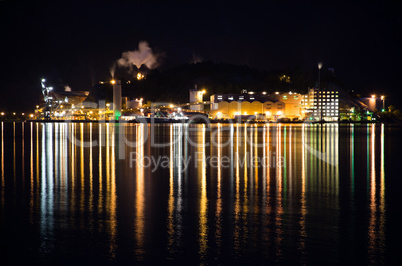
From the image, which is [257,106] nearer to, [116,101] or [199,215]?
[116,101]

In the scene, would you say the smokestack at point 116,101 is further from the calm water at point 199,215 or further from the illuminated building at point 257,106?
the calm water at point 199,215

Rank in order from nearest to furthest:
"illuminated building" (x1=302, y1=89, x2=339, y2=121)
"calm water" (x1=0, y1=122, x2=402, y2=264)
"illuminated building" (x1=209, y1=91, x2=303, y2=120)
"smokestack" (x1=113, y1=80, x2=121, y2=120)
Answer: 1. "calm water" (x1=0, y1=122, x2=402, y2=264)
2. "illuminated building" (x1=209, y1=91, x2=303, y2=120)
3. "smokestack" (x1=113, y1=80, x2=121, y2=120)
4. "illuminated building" (x1=302, y1=89, x2=339, y2=121)

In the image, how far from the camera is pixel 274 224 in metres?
5.42

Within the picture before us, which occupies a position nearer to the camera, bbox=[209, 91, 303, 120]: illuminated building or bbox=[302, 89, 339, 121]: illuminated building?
bbox=[209, 91, 303, 120]: illuminated building

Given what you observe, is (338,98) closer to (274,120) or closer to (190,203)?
(274,120)

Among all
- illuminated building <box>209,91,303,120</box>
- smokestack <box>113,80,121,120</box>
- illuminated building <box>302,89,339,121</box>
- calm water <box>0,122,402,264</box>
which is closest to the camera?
calm water <box>0,122,402,264</box>

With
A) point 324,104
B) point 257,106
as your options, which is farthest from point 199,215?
point 324,104

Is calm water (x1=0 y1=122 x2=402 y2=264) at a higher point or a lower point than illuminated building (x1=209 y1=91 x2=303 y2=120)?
lower

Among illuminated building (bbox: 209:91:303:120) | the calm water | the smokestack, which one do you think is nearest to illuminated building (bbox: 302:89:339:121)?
illuminated building (bbox: 209:91:303:120)

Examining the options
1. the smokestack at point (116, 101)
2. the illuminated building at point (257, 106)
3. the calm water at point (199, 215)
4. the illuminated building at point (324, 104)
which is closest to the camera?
the calm water at point (199, 215)

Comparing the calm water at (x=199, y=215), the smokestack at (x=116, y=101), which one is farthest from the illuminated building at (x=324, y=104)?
the calm water at (x=199, y=215)

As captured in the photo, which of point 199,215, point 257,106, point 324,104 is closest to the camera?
point 199,215

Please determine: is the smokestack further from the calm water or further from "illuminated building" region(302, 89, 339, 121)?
the calm water

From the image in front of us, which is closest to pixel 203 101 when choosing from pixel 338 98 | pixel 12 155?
pixel 338 98
